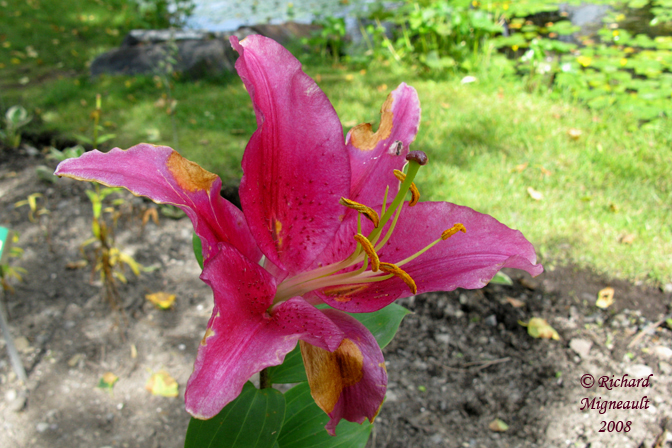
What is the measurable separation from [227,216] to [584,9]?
6389 millimetres

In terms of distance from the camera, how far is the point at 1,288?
88.4 inches

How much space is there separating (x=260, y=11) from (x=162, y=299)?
18.1 feet

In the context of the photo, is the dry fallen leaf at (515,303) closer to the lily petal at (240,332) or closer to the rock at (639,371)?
the rock at (639,371)

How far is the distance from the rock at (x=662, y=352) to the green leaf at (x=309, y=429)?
4.89ft

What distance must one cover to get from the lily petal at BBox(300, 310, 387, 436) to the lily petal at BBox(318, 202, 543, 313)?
0.23 feet

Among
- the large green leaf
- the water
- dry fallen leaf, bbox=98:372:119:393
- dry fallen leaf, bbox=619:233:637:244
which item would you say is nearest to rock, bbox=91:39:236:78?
the water

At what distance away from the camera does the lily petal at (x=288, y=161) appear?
2.05 feet

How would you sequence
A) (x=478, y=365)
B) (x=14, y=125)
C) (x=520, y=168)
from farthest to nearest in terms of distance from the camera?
1. (x=14, y=125)
2. (x=520, y=168)
3. (x=478, y=365)

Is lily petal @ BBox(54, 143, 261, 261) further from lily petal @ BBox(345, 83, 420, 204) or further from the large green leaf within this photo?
the large green leaf

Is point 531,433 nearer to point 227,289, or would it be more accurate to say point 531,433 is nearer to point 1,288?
point 227,289

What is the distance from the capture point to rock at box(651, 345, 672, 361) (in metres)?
1.94

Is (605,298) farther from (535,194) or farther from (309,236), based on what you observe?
(309,236)

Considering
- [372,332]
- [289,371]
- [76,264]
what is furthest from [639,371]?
[76,264]

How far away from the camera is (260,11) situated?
6680 mm
